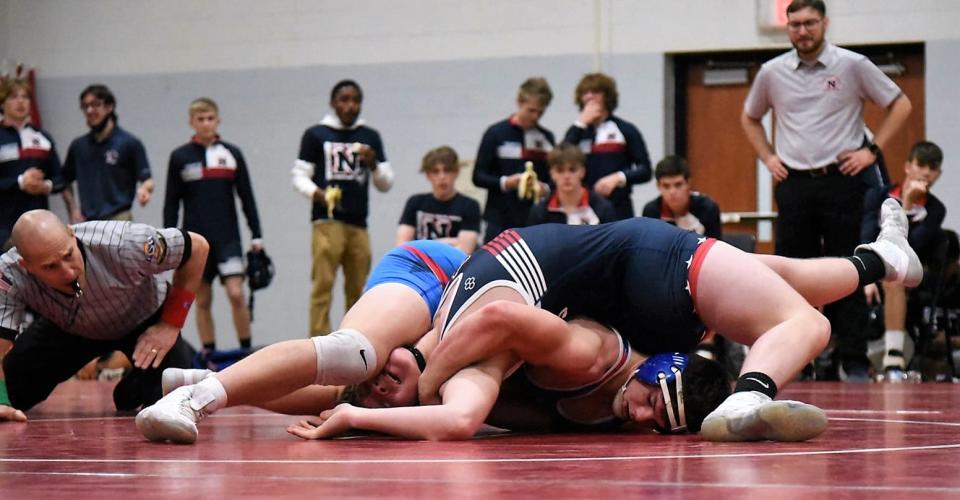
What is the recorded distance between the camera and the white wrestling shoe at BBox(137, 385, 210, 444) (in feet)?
10.7

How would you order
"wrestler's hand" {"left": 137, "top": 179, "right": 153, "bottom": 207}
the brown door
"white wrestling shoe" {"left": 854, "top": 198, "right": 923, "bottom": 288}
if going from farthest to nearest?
the brown door < "wrestler's hand" {"left": 137, "top": 179, "right": 153, "bottom": 207} < "white wrestling shoe" {"left": 854, "top": 198, "right": 923, "bottom": 288}

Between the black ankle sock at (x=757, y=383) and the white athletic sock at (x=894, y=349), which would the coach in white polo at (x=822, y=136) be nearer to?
the white athletic sock at (x=894, y=349)

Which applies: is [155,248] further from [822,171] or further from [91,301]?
[822,171]

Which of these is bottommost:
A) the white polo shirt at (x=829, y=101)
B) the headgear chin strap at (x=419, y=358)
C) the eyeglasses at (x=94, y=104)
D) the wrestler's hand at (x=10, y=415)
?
the wrestler's hand at (x=10, y=415)

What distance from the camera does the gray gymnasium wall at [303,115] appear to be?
34.1 feet

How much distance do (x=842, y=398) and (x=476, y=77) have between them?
570cm

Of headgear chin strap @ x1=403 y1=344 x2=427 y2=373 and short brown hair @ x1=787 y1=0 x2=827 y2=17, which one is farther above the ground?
short brown hair @ x1=787 y1=0 x2=827 y2=17

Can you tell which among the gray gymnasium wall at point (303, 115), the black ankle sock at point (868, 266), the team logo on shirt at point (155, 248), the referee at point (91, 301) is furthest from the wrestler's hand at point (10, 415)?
the gray gymnasium wall at point (303, 115)

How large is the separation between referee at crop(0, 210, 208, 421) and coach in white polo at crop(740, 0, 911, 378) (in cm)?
320

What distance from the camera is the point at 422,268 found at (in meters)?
4.06

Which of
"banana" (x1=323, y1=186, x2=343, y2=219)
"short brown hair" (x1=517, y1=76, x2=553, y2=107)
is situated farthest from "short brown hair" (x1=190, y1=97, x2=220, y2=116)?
"short brown hair" (x1=517, y1=76, x2=553, y2=107)

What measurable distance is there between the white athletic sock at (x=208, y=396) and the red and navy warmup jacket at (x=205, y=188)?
5.44 metres

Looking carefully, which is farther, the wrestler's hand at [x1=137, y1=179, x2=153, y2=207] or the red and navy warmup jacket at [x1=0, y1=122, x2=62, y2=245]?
the red and navy warmup jacket at [x1=0, y1=122, x2=62, y2=245]

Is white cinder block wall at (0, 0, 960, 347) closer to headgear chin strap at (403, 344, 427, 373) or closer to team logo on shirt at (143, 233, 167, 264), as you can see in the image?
team logo on shirt at (143, 233, 167, 264)
